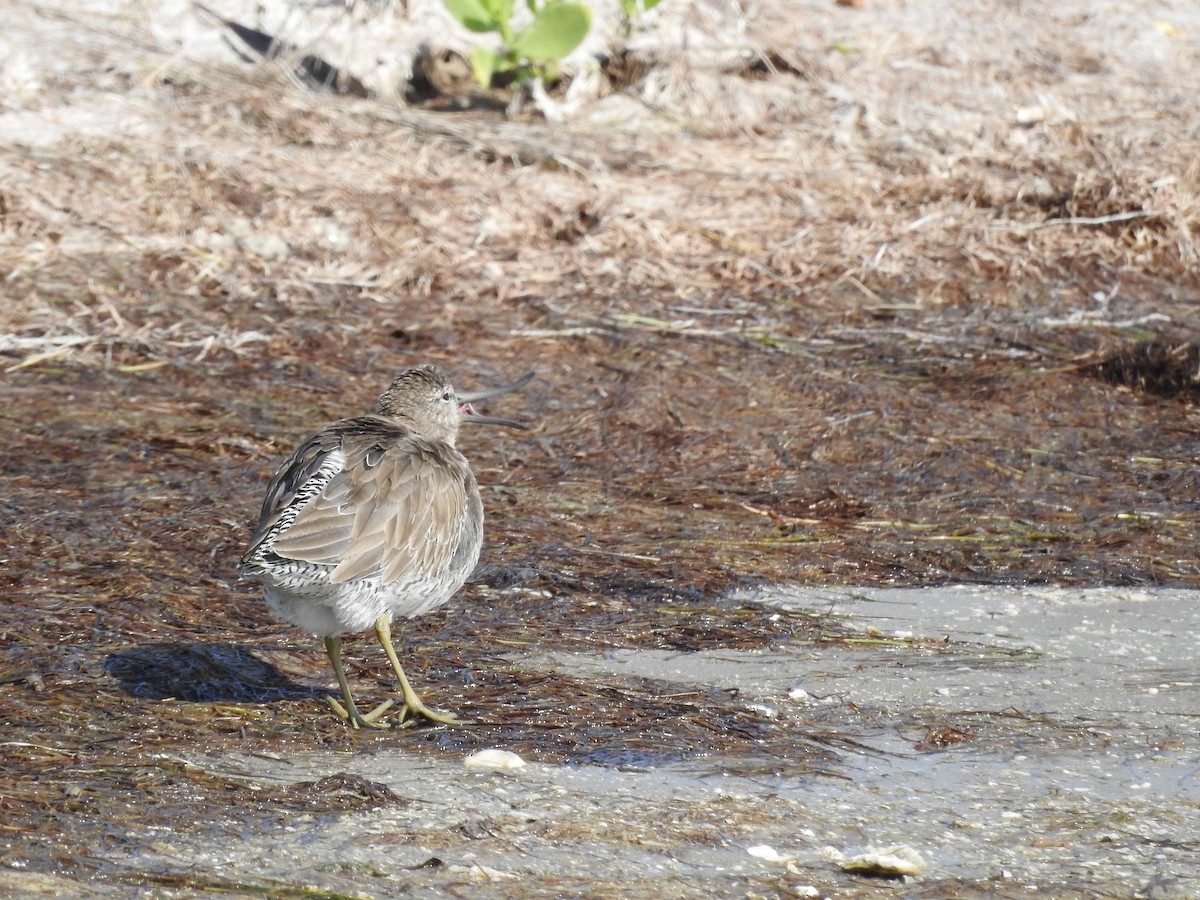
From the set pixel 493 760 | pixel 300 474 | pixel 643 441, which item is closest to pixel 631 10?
pixel 643 441

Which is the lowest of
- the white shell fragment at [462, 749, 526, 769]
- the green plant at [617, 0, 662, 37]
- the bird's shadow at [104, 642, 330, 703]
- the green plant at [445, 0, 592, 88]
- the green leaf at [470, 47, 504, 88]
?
the bird's shadow at [104, 642, 330, 703]

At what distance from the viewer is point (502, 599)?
238 inches

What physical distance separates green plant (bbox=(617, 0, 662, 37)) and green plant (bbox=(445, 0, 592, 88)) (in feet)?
2.13

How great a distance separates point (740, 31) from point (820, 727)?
926cm

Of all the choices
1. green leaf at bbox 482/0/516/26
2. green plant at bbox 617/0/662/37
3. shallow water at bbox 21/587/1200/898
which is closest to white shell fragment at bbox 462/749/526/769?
shallow water at bbox 21/587/1200/898

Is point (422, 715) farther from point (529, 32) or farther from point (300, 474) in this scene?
point (529, 32)

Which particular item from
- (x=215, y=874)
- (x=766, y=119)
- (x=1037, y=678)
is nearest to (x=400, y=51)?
(x=766, y=119)

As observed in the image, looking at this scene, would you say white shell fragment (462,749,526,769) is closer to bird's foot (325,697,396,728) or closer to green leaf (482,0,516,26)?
bird's foot (325,697,396,728)

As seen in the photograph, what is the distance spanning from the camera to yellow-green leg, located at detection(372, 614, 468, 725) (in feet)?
16.0

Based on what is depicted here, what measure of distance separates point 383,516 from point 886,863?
2062 mm

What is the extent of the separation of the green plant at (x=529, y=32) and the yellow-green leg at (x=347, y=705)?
24.6 ft

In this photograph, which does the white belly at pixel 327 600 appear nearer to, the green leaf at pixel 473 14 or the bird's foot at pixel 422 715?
the bird's foot at pixel 422 715

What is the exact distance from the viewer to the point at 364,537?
5.06 meters

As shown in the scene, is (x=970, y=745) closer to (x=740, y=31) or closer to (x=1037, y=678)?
(x=1037, y=678)
